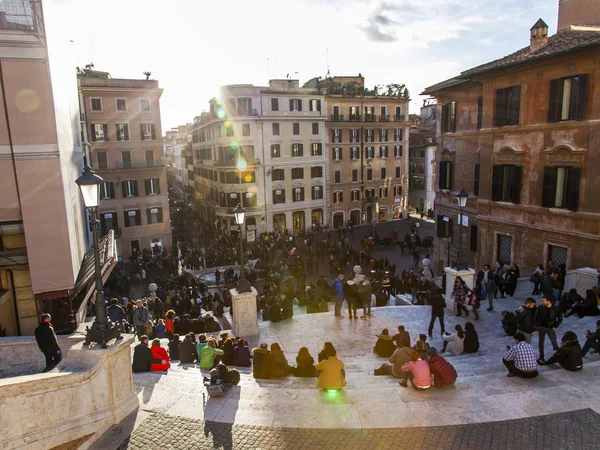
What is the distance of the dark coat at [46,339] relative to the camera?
8.91 meters

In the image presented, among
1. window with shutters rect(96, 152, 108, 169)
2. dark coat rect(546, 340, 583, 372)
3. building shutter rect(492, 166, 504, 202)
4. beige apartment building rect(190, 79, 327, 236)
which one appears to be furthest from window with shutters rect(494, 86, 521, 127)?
window with shutters rect(96, 152, 108, 169)

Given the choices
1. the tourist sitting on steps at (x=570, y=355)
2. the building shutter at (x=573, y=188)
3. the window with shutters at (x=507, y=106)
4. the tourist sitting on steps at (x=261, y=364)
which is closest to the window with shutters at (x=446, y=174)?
the window with shutters at (x=507, y=106)

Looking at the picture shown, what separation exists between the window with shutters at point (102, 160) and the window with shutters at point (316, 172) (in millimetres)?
19894

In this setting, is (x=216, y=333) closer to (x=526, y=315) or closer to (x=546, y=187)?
(x=526, y=315)

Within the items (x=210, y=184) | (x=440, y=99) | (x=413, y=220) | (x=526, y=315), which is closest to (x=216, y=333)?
(x=526, y=315)

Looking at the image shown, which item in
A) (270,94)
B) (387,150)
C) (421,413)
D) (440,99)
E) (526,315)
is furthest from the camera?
(387,150)

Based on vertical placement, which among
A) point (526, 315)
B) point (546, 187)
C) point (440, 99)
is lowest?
point (526, 315)

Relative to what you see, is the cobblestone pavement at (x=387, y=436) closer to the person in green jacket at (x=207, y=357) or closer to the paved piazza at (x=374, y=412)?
the paved piazza at (x=374, y=412)

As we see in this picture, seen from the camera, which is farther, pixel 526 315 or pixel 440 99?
pixel 440 99

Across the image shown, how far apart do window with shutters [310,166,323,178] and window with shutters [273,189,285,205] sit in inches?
161

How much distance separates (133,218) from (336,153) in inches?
875

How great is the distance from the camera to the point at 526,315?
11727 mm

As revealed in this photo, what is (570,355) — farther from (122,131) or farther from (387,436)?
(122,131)

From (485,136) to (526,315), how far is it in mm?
13612
